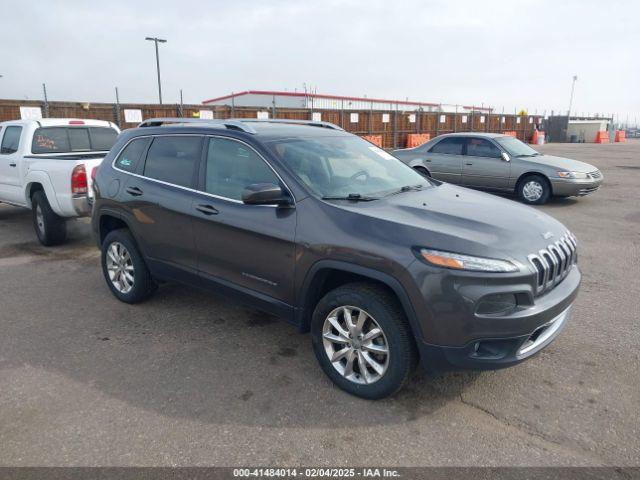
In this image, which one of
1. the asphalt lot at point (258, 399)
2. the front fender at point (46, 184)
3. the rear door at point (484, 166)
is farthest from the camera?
the rear door at point (484, 166)

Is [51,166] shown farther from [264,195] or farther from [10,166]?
[264,195]

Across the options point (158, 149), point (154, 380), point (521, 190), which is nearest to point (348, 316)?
point (154, 380)

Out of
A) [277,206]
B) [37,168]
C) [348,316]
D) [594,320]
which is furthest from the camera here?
[37,168]

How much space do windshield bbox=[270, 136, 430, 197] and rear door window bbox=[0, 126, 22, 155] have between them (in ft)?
18.6

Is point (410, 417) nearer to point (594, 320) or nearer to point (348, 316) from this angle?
point (348, 316)

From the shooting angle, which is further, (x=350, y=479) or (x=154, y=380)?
(x=154, y=380)

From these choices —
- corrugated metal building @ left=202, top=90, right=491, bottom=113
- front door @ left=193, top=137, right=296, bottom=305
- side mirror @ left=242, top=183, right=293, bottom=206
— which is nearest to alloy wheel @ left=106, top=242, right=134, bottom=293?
front door @ left=193, top=137, right=296, bottom=305

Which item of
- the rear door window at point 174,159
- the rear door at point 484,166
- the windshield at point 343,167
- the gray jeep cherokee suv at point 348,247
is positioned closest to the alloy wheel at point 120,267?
the gray jeep cherokee suv at point 348,247

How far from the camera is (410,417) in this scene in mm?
2988

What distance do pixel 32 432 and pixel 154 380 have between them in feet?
2.59

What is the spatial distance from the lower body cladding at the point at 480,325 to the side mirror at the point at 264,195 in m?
1.19

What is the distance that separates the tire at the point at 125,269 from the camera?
4.60 metres

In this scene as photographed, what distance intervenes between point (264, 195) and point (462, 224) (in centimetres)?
130

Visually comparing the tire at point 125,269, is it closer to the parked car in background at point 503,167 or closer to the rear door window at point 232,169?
the rear door window at point 232,169
